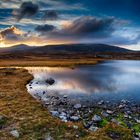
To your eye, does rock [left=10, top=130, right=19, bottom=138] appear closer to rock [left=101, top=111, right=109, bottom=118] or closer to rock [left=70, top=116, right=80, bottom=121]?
rock [left=70, top=116, right=80, bottom=121]

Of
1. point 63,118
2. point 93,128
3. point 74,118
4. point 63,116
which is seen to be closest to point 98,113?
point 74,118

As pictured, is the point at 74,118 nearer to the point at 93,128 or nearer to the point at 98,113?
the point at 93,128

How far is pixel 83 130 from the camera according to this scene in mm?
16578

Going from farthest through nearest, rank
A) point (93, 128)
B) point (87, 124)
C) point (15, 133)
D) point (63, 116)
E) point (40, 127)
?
point (63, 116) < point (87, 124) < point (93, 128) < point (40, 127) < point (15, 133)

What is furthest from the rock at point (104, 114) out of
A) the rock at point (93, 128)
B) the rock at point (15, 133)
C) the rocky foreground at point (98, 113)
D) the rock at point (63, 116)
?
the rock at point (15, 133)

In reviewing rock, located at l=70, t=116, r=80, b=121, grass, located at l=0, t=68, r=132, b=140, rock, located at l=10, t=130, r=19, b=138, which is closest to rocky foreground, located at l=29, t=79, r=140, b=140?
rock, located at l=70, t=116, r=80, b=121

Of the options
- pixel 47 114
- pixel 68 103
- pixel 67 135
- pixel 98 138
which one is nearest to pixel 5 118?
pixel 47 114

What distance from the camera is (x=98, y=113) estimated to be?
874 inches

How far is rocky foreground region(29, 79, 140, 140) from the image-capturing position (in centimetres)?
1852

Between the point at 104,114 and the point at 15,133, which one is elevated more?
the point at 15,133

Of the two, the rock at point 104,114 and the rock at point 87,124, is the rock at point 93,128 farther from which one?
the rock at point 104,114

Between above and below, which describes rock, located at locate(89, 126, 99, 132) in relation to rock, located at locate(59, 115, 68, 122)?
above

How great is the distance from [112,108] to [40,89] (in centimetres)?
1424

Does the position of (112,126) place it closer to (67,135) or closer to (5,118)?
(67,135)
